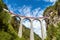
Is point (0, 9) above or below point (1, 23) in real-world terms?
above

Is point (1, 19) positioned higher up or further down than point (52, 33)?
higher up

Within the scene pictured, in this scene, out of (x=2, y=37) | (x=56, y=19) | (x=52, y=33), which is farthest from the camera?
(x=56, y=19)

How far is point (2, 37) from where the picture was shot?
12938mm

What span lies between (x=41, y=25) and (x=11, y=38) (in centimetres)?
4657

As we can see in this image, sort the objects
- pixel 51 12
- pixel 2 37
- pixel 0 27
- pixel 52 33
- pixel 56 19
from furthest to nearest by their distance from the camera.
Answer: pixel 51 12, pixel 56 19, pixel 52 33, pixel 0 27, pixel 2 37

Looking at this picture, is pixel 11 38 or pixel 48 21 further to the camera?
pixel 48 21

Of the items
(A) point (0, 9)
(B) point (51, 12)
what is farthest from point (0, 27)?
(B) point (51, 12)

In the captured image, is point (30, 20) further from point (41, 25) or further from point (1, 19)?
point (1, 19)

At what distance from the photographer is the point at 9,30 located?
47.3ft

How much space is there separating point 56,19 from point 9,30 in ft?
145

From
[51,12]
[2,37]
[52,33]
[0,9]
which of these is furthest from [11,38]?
[51,12]

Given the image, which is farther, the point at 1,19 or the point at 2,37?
the point at 1,19

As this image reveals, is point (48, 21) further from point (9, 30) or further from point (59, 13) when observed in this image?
point (9, 30)

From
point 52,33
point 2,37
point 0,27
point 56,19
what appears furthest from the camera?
point 56,19
